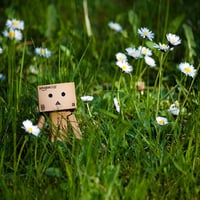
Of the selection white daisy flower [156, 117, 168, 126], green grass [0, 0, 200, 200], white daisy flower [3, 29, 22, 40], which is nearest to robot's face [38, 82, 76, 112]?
green grass [0, 0, 200, 200]

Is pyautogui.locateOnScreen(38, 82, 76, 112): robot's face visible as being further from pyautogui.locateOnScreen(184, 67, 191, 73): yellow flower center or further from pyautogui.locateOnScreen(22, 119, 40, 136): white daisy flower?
pyautogui.locateOnScreen(184, 67, 191, 73): yellow flower center

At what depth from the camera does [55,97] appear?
195 centimetres

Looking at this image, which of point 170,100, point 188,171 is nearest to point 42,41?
point 170,100

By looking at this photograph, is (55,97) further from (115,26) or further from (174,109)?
(115,26)

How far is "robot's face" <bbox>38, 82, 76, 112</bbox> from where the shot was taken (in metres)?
1.94

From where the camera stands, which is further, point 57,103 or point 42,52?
point 42,52

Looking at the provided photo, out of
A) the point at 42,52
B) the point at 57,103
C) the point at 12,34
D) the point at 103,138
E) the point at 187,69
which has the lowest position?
the point at 103,138

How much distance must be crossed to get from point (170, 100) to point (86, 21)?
814 mm

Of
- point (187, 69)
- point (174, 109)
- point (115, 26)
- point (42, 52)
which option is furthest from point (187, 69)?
point (115, 26)

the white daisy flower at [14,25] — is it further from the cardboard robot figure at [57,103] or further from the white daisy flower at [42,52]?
the cardboard robot figure at [57,103]

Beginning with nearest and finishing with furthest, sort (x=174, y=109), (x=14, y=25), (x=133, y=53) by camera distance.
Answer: (x=174, y=109) < (x=133, y=53) < (x=14, y=25)

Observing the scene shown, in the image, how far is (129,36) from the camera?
287 cm

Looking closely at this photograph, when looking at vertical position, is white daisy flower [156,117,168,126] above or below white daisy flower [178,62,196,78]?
below

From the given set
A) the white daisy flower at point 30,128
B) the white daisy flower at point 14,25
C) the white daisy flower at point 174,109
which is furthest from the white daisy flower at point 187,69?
the white daisy flower at point 14,25
